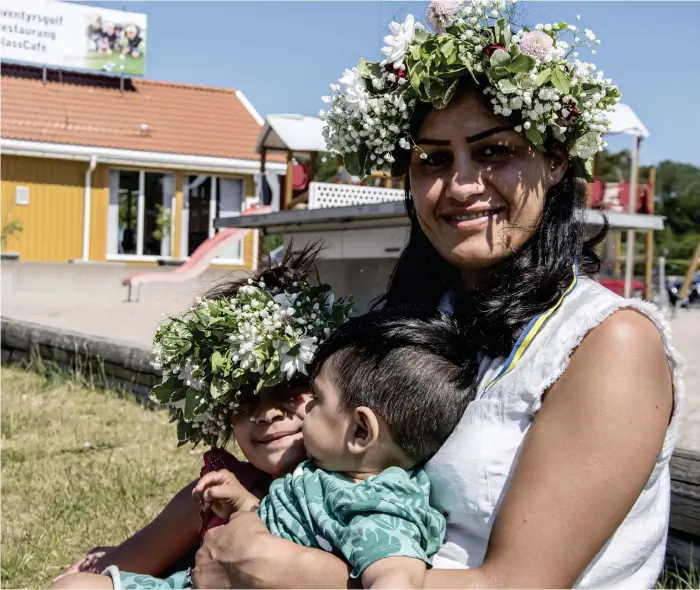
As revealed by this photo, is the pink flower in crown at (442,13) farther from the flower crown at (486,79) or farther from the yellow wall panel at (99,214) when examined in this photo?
the yellow wall panel at (99,214)

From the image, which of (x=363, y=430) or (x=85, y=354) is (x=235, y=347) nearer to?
(x=363, y=430)

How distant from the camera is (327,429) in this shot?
2117mm

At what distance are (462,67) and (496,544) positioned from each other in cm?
112

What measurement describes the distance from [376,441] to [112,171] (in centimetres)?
2117

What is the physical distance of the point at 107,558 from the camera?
2678 mm

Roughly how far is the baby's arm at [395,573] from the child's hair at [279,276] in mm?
965

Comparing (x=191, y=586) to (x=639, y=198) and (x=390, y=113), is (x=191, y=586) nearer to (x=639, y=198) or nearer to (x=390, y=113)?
(x=390, y=113)

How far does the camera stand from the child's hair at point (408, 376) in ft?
6.63

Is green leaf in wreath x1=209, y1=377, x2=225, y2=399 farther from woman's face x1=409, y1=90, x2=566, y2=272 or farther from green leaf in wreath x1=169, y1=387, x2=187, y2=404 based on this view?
woman's face x1=409, y1=90, x2=566, y2=272

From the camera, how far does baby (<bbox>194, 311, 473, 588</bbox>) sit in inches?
74.6

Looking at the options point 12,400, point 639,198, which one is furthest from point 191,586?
point 639,198

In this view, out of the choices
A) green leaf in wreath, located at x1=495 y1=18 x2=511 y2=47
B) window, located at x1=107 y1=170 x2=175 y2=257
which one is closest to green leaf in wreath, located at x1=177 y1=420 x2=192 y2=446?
green leaf in wreath, located at x1=495 y1=18 x2=511 y2=47

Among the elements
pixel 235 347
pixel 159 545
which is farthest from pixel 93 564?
pixel 235 347

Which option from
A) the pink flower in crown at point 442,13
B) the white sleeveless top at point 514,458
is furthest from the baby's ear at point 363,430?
the pink flower in crown at point 442,13
